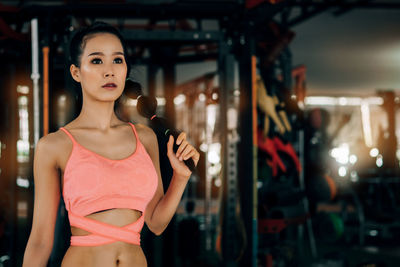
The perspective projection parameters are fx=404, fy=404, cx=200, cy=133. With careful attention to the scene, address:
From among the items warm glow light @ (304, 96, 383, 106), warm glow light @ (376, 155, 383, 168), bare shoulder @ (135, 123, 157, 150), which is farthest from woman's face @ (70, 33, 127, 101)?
warm glow light @ (304, 96, 383, 106)

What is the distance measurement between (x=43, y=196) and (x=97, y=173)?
0.14 metres

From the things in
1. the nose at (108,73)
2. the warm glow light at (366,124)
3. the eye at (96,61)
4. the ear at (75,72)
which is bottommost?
the nose at (108,73)

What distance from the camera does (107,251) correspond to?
2.93ft

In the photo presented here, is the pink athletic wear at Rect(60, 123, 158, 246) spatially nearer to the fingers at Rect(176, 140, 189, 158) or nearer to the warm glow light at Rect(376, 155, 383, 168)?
the fingers at Rect(176, 140, 189, 158)

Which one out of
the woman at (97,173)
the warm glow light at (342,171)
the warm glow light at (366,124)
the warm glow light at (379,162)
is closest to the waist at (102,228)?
the woman at (97,173)

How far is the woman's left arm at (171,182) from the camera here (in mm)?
925

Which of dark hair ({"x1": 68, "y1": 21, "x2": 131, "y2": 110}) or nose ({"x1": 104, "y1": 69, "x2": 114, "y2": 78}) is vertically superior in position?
dark hair ({"x1": 68, "y1": 21, "x2": 131, "y2": 110})

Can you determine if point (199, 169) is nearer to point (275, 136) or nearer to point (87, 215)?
point (275, 136)

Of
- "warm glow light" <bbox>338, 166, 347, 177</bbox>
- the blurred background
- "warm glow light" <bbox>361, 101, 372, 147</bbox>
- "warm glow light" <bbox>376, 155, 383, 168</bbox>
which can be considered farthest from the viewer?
"warm glow light" <bbox>361, 101, 372, 147</bbox>

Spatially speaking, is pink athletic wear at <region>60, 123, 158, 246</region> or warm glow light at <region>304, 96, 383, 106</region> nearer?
pink athletic wear at <region>60, 123, 158, 246</region>

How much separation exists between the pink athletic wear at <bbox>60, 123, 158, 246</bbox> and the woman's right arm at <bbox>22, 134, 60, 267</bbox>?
0.03 meters

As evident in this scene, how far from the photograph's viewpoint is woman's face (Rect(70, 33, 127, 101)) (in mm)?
936

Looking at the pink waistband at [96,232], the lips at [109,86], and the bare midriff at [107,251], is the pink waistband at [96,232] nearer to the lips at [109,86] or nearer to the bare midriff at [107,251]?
the bare midriff at [107,251]

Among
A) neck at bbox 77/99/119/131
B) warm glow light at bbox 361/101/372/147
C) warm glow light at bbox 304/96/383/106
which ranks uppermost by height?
warm glow light at bbox 304/96/383/106
